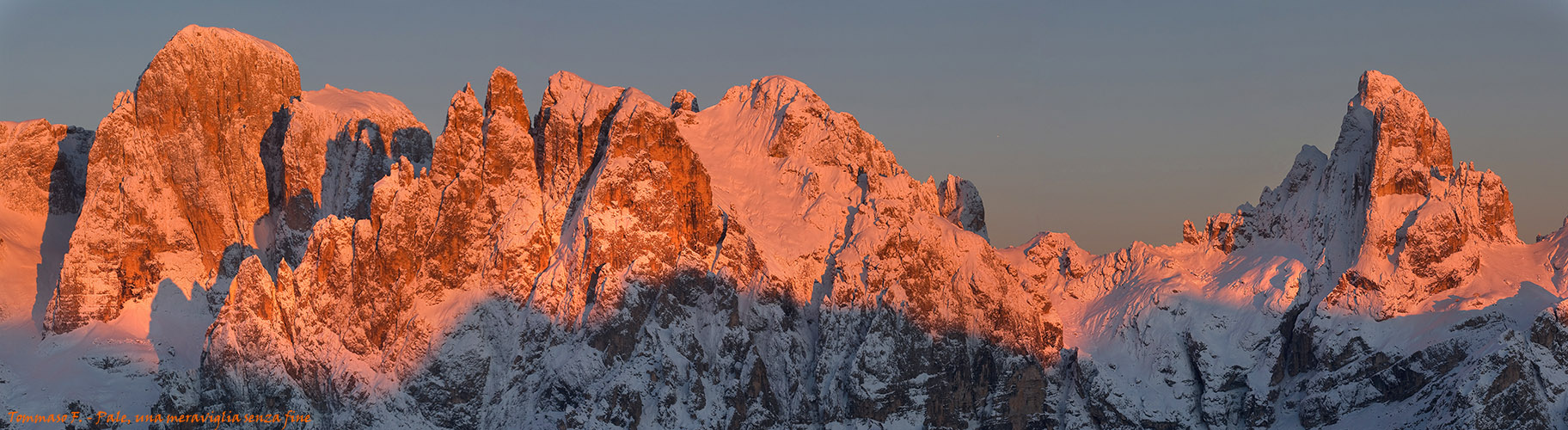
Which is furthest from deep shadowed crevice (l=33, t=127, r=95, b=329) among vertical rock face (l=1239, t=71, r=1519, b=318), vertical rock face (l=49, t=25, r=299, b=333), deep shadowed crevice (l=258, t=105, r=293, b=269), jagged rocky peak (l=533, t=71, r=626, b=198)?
vertical rock face (l=1239, t=71, r=1519, b=318)

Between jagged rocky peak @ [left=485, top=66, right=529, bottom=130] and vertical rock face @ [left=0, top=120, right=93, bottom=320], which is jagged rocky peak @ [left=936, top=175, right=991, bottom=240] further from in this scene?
vertical rock face @ [left=0, top=120, right=93, bottom=320]

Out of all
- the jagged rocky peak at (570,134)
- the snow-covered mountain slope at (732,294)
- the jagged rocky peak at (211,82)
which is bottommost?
the snow-covered mountain slope at (732,294)

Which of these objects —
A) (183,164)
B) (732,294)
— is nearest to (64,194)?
(183,164)

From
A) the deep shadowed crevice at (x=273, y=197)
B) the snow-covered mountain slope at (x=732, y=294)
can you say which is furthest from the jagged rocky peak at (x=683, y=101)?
the deep shadowed crevice at (x=273, y=197)

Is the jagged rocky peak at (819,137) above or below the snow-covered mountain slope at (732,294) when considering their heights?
above

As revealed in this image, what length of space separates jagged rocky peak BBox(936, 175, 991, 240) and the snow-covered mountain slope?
83cm

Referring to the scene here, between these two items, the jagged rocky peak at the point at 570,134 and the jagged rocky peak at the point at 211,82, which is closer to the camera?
the jagged rocky peak at the point at 570,134

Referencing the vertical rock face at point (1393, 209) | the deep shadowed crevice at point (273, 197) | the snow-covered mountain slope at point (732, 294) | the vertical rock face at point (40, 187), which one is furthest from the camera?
the vertical rock face at point (40, 187)

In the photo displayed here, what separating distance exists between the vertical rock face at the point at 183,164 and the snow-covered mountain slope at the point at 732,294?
0.28m

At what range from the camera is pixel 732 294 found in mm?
169375

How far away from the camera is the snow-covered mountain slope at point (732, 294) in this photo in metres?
166

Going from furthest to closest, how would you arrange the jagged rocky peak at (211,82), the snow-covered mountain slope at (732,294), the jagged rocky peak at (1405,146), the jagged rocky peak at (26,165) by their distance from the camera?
the jagged rocky peak at (26,165) → the jagged rocky peak at (211,82) → the jagged rocky peak at (1405,146) → the snow-covered mountain slope at (732,294)

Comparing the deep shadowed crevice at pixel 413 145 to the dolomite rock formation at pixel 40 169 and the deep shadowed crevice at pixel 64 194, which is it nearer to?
the deep shadowed crevice at pixel 64 194

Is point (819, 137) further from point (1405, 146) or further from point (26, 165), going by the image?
point (26, 165)
